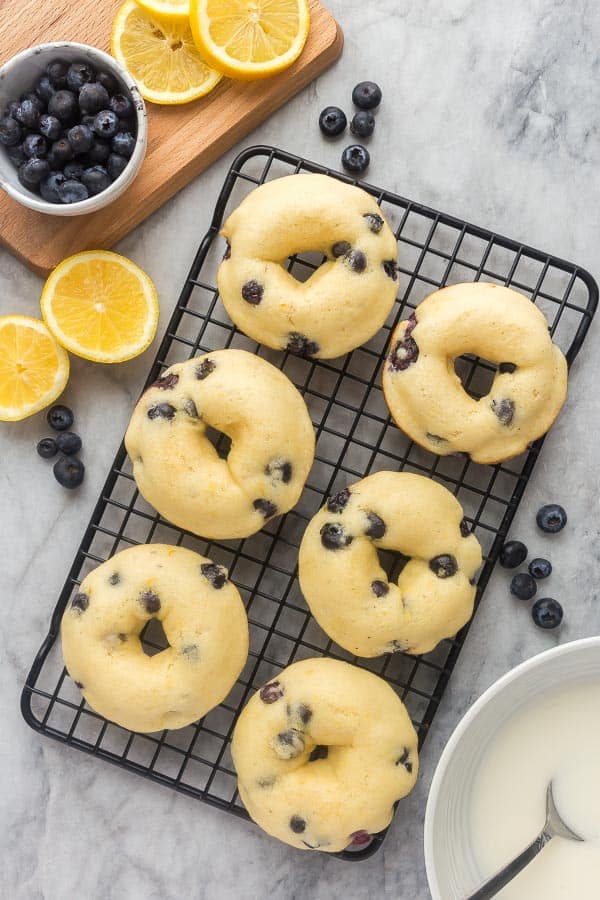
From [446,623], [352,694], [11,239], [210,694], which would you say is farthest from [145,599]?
[11,239]

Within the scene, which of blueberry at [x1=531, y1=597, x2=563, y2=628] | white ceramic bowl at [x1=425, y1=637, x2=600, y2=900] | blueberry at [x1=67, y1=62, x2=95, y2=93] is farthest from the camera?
blueberry at [x1=531, y1=597, x2=563, y2=628]

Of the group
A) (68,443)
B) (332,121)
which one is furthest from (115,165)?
(68,443)

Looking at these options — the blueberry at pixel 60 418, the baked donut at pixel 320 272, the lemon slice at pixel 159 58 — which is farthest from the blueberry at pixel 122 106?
the blueberry at pixel 60 418

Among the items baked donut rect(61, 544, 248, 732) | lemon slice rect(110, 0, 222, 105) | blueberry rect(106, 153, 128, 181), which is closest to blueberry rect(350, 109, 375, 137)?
lemon slice rect(110, 0, 222, 105)

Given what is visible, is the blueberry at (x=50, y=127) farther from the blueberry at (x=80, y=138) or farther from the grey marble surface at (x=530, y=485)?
the grey marble surface at (x=530, y=485)

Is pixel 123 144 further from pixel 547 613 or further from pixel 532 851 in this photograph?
pixel 532 851

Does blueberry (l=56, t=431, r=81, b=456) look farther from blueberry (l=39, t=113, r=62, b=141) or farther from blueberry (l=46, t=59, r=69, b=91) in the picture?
blueberry (l=46, t=59, r=69, b=91)
